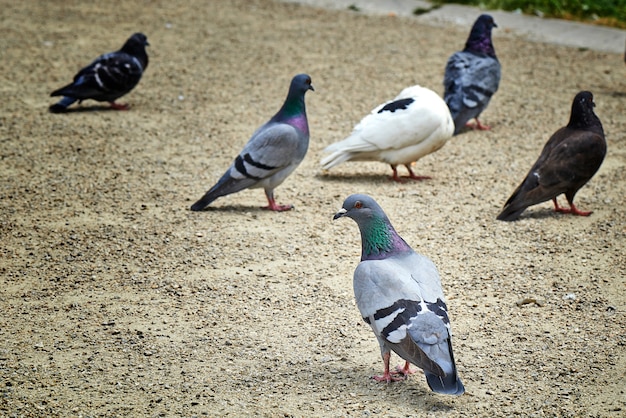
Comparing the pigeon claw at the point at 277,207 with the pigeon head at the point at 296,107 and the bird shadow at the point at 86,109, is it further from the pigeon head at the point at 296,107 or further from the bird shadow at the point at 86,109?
the bird shadow at the point at 86,109

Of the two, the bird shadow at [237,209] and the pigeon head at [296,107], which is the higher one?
the pigeon head at [296,107]

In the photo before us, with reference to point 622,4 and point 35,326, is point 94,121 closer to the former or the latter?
point 35,326

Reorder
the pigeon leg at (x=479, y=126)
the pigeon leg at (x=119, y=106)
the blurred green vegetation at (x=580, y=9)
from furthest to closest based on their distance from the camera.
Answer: the blurred green vegetation at (x=580, y=9)
the pigeon leg at (x=119, y=106)
the pigeon leg at (x=479, y=126)

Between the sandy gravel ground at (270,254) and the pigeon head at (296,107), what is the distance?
0.56 metres

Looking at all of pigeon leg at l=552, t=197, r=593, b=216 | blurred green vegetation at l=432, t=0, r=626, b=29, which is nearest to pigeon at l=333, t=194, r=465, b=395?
pigeon leg at l=552, t=197, r=593, b=216

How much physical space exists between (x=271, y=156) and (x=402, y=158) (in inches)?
43.3

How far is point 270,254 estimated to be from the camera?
16.4ft

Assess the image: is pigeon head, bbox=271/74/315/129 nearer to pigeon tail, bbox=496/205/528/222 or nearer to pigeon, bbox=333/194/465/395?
pigeon tail, bbox=496/205/528/222

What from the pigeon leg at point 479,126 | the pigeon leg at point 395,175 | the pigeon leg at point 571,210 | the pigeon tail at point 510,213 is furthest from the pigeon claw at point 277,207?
the pigeon leg at point 479,126

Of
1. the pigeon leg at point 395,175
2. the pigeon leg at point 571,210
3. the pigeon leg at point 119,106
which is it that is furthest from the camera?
the pigeon leg at point 119,106

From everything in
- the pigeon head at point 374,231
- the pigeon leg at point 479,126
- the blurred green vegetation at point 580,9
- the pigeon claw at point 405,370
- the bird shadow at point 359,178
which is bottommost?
the pigeon claw at point 405,370

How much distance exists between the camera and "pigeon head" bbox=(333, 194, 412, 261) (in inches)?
145

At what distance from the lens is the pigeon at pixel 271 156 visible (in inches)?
217

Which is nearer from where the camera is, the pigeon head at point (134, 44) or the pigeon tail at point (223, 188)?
the pigeon tail at point (223, 188)
